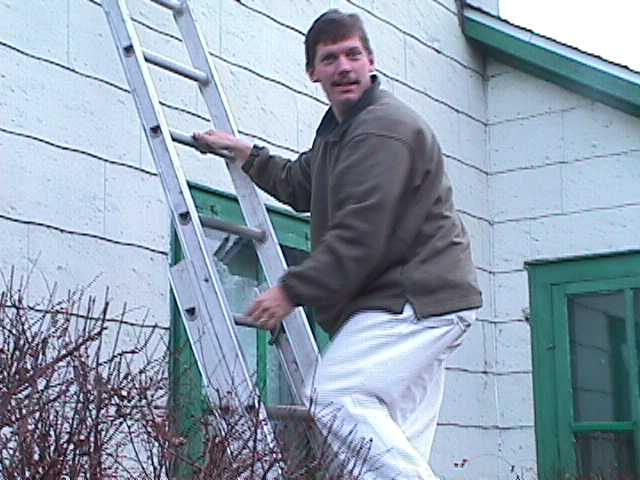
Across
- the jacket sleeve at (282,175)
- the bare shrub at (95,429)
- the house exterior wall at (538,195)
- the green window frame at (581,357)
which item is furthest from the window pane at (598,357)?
the bare shrub at (95,429)

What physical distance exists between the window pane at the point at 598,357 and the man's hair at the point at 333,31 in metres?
3.42

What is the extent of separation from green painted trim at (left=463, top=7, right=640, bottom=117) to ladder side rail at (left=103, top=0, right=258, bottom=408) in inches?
139

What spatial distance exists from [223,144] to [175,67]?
0.31 metres

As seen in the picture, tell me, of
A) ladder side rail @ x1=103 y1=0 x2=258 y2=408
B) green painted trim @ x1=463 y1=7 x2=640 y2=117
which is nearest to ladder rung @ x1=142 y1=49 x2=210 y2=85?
ladder side rail @ x1=103 y1=0 x2=258 y2=408

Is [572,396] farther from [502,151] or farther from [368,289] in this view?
[368,289]

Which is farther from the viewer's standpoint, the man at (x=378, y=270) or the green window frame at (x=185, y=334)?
the green window frame at (x=185, y=334)

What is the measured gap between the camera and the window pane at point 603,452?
682 cm

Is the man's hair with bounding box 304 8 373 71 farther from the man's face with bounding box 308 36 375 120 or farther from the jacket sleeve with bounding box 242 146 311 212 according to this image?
the jacket sleeve with bounding box 242 146 311 212

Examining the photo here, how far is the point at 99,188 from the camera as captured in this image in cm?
452

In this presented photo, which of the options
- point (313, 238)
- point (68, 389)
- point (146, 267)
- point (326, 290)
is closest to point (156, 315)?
point (146, 267)

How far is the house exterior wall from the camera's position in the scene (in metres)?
7.03

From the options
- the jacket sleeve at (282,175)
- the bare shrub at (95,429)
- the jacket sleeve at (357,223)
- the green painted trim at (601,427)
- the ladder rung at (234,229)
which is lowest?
the bare shrub at (95,429)

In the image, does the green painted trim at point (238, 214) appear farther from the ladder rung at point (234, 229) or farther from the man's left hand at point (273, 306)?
the man's left hand at point (273, 306)

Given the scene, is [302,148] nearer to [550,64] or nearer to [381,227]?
[550,64]
